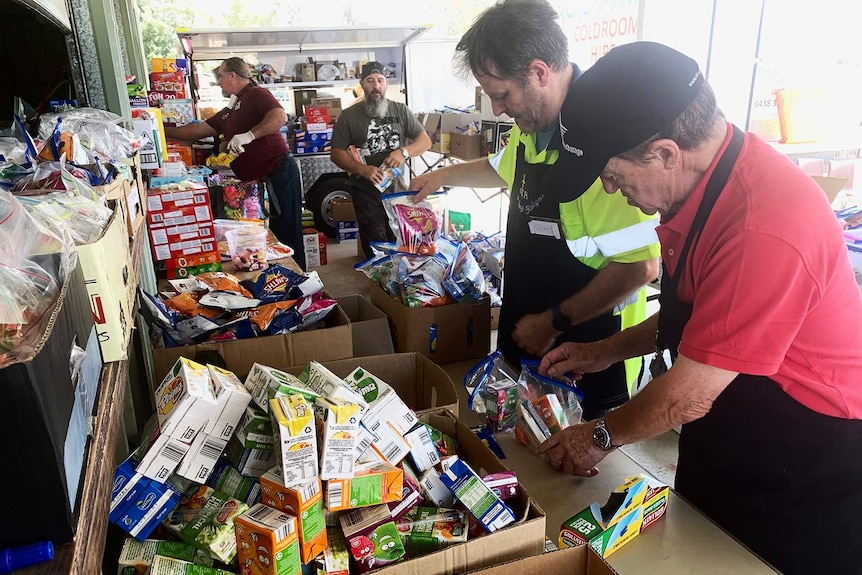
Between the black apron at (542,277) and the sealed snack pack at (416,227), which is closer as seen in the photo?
the black apron at (542,277)

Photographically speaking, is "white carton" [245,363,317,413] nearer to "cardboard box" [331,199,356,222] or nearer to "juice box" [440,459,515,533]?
"juice box" [440,459,515,533]

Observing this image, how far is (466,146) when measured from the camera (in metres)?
6.33

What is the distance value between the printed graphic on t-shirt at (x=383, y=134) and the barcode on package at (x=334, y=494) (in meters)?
4.13

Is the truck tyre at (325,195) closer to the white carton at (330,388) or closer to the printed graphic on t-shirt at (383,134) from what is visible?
the printed graphic on t-shirt at (383,134)

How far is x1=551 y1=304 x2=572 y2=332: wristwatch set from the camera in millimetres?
1844

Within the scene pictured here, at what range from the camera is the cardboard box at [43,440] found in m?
0.50

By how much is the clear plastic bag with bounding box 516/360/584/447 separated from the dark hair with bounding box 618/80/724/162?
2.19 ft

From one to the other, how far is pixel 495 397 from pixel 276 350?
641mm

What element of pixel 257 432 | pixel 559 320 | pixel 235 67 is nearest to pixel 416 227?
pixel 559 320

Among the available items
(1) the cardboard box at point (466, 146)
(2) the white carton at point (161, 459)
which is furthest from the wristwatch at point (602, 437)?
(1) the cardboard box at point (466, 146)

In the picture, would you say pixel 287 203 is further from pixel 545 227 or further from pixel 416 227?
pixel 545 227

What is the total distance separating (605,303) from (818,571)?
809 millimetres

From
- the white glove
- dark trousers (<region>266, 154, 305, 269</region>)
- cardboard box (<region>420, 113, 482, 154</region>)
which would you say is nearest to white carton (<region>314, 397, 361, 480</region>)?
the white glove

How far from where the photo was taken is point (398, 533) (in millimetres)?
1030
